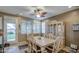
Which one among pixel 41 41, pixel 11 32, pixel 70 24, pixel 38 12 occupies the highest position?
pixel 38 12

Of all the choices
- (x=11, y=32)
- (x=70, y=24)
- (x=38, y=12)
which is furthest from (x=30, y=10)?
(x=70, y=24)

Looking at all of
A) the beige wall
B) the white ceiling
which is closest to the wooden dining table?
the beige wall

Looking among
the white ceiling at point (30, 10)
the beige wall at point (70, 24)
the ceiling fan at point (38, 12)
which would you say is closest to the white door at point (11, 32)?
the white ceiling at point (30, 10)

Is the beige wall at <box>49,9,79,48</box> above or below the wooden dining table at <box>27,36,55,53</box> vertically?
above

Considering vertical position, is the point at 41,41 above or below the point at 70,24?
below

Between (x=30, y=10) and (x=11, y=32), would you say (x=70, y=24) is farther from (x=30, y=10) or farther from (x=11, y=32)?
(x=11, y=32)

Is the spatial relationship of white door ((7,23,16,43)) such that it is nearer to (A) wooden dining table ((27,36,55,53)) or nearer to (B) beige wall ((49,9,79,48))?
(A) wooden dining table ((27,36,55,53))

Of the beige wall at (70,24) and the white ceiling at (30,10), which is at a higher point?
the white ceiling at (30,10)

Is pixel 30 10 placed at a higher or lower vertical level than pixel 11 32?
higher

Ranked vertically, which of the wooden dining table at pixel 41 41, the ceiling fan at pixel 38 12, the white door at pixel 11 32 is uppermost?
the ceiling fan at pixel 38 12

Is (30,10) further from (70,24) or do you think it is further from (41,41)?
(70,24)

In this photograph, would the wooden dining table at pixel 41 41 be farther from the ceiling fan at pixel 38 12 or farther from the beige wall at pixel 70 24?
the ceiling fan at pixel 38 12

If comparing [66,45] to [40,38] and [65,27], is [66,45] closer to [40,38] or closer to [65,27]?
[65,27]

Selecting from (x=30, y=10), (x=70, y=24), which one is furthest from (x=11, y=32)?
(x=70, y=24)
